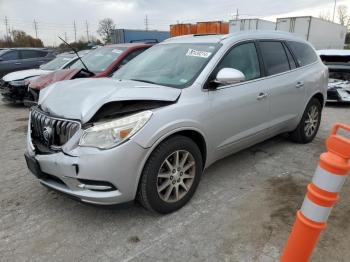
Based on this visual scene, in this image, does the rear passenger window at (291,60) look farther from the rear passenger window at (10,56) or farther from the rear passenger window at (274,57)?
the rear passenger window at (10,56)

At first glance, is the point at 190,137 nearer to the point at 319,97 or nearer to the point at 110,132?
the point at 110,132

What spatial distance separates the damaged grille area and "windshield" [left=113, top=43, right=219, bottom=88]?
1.05 m

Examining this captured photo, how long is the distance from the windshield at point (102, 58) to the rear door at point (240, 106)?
132 inches

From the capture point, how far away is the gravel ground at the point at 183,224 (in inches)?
103

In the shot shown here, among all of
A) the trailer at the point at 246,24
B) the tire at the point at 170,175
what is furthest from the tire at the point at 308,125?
the trailer at the point at 246,24

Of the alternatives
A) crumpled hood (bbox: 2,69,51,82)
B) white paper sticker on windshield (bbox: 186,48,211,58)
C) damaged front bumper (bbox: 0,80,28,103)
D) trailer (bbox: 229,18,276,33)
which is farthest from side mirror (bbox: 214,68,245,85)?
trailer (bbox: 229,18,276,33)

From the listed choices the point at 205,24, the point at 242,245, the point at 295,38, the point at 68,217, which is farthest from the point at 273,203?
the point at 205,24

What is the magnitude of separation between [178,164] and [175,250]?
802 mm

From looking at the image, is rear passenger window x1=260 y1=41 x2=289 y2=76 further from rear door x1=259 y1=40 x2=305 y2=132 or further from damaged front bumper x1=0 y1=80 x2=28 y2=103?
damaged front bumper x1=0 y1=80 x2=28 y2=103

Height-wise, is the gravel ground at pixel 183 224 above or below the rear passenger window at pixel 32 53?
below

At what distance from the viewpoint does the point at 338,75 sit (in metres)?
8.77

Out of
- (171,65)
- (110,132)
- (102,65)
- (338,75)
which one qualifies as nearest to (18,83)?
(102,65)

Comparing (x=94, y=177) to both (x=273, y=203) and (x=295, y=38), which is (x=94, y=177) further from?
(x=295, y=38)

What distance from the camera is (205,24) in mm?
19656
